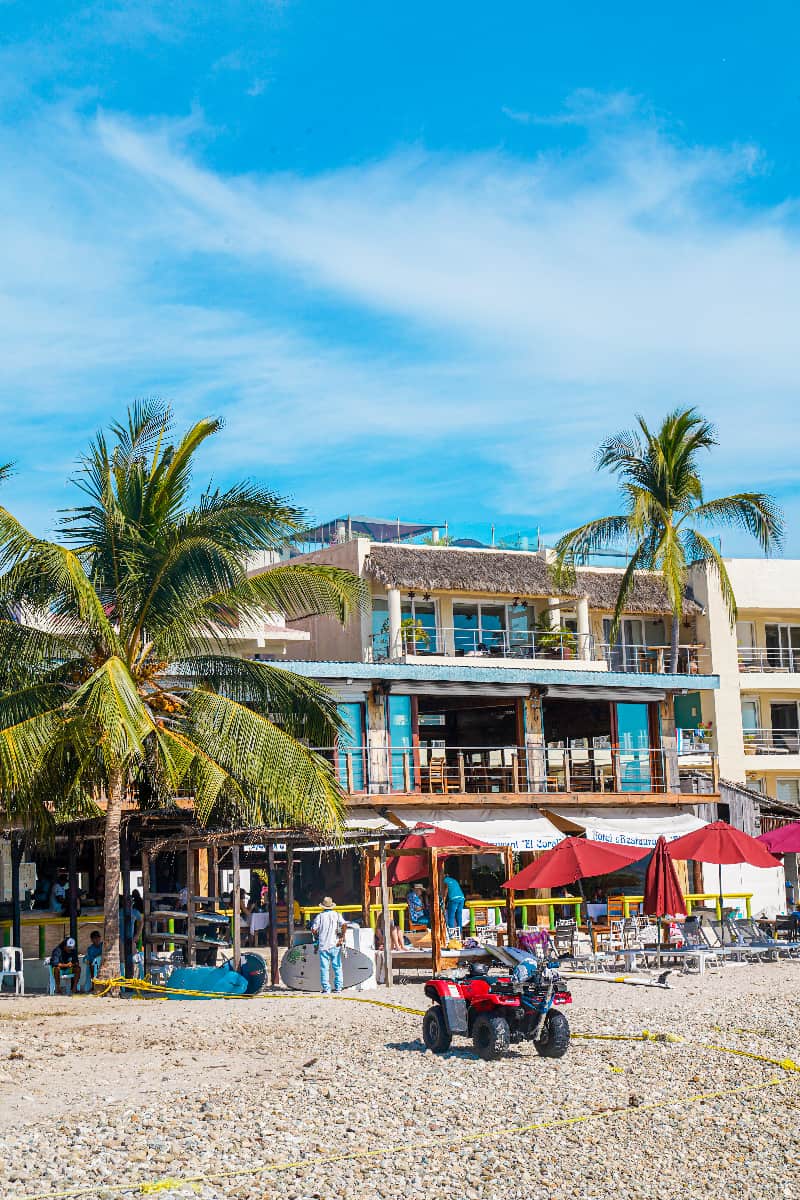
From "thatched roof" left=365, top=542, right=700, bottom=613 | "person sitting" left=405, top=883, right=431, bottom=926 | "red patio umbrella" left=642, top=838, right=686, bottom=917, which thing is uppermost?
"thatched roof" left=365, top=542, right=700, bottom=613

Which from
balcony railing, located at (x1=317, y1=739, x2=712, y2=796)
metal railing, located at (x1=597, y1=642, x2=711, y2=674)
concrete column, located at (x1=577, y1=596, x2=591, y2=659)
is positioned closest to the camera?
balcony railing, located at (x1=317, y1=739, x2=712, y2=796)

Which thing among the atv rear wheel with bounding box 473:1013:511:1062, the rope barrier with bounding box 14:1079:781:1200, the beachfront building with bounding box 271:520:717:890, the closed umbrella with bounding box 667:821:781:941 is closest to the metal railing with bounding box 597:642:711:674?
the beachfront building with bounding box 271:520:717:890

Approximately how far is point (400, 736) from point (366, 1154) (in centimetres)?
2091

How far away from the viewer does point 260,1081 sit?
13.1m

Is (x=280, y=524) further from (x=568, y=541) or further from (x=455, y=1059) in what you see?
(x=568, y=541)

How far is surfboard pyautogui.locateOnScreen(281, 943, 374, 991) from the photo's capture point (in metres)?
20.3

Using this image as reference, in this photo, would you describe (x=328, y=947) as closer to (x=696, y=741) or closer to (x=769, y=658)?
(x=696, y=741)

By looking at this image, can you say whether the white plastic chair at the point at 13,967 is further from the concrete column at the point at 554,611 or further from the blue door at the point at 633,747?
the concrete column at the point at 554,611

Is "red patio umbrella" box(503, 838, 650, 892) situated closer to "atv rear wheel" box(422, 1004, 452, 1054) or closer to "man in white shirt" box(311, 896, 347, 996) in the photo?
"man in white shirt" box(311, 896, 347, 996)

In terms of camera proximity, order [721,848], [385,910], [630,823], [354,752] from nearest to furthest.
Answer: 1. [385,910]
2. [721,848]
3. [630,823]
4. [354,752]

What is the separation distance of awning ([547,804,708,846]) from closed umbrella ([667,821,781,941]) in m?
2.05

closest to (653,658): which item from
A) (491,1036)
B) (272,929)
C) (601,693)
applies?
(601,693)

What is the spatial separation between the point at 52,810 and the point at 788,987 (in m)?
11.6

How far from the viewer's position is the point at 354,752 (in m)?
30.9
